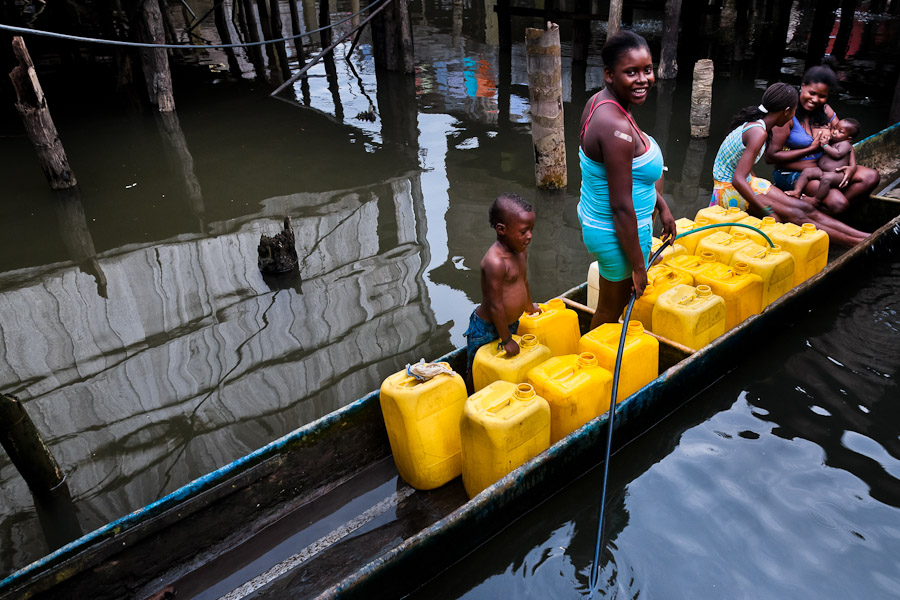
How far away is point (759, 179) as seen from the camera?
17.1 ft

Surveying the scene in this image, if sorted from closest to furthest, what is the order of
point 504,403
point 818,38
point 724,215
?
1. point 504,403
2. point 724,215
3. point 818,38

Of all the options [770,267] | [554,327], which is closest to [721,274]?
[770,267]

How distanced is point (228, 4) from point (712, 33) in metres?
16.1

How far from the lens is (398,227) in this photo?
6852 mm

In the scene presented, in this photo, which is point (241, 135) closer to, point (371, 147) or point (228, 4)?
point (371, 147)

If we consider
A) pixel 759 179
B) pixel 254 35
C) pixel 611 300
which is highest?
pixel 254 35

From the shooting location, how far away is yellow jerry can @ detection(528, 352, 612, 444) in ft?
10.6

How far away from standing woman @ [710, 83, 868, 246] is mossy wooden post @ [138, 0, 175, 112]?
836 centimetres

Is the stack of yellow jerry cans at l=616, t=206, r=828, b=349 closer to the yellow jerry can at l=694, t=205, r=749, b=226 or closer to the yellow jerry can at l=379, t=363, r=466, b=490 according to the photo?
the yellow jerry can at l=694, t=205, r=749, b=226

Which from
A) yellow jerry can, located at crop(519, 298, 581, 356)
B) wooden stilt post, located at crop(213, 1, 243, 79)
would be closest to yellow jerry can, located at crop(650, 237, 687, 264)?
yellow jerry can, located at crop(519, 298, 581, 356)

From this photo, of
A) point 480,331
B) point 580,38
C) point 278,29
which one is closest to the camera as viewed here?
point 480,331

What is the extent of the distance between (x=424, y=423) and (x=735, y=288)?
2.19 m

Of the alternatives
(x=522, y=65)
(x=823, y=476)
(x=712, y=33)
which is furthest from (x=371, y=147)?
(x=712, y=33)

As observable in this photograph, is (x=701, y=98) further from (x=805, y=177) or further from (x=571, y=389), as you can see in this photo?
(x=571, y=389)
